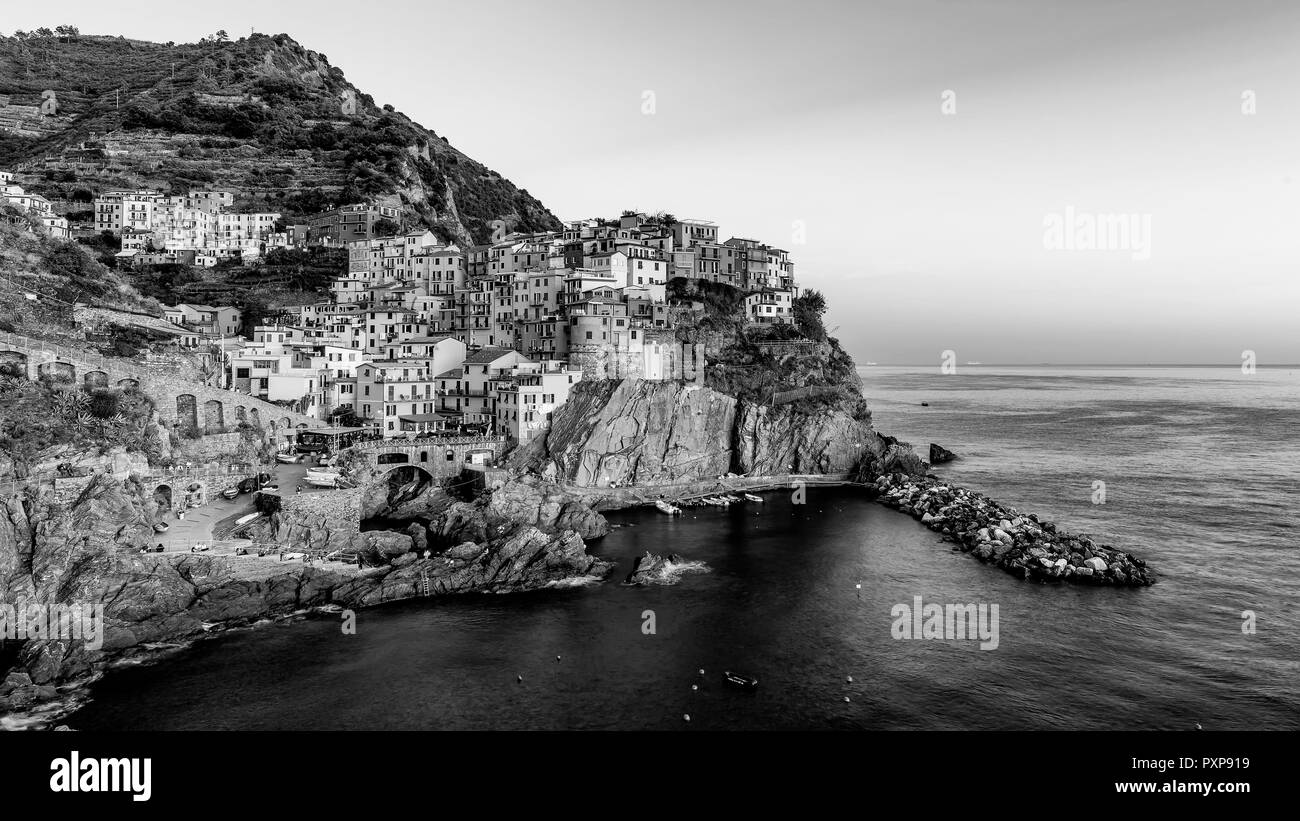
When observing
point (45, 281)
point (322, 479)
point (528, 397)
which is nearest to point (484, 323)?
point (528, 397)

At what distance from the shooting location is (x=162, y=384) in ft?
133

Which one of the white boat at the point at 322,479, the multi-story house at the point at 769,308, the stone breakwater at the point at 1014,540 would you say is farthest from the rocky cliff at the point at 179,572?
the multi-story house at the point at 769,308

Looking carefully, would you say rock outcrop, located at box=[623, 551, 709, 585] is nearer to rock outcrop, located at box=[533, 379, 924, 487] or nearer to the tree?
rock outcrop, located at box=[533, 379, 924, 487]

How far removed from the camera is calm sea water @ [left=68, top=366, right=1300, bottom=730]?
75.4 feet

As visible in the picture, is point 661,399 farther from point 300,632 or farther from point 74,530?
point 74,530

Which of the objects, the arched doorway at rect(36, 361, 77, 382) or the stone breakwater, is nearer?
the stone breakwater

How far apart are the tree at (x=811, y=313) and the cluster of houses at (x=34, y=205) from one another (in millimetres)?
59351

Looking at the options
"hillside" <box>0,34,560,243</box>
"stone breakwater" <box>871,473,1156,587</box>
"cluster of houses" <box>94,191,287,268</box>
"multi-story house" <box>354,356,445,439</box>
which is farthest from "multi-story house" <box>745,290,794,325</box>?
"cluster of houses" <box>94,191,287,268</box>

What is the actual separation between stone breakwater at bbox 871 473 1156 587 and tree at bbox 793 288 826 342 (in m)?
21.6

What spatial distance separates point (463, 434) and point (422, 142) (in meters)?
71.0

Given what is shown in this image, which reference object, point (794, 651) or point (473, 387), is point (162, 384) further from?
point (794, 651)

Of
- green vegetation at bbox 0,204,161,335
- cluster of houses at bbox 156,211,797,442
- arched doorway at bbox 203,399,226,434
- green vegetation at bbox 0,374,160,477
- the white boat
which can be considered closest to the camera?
green vegetation at bbox 0,374,160,477

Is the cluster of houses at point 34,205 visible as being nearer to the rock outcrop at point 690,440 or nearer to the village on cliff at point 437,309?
the village on cliff at point 437,309

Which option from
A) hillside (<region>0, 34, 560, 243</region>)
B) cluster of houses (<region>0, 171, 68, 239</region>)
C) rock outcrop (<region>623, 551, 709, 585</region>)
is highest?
hillside (<region>0, 34, 560, 243</region>)
